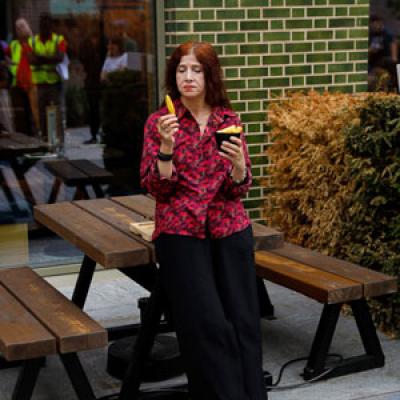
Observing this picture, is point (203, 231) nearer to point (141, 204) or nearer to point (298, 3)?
point (141, 204)

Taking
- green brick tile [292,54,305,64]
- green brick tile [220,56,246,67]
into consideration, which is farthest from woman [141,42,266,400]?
green brick tile [292,54,305,64]

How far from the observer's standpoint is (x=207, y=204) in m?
4.02

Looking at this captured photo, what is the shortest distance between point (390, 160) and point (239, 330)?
1.74 m

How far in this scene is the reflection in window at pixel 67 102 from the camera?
6.54 meters

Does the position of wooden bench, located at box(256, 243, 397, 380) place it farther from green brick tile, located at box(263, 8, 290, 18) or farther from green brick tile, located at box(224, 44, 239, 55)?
green brick tile, located at box(263, 8, 290, 18)

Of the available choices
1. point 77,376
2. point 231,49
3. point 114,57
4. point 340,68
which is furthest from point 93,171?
point 77,376

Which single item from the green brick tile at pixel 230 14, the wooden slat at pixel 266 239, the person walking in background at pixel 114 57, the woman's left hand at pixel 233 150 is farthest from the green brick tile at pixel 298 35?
the woman's left hand at pixel 233 150

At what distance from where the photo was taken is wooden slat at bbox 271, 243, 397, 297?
4.88 meters

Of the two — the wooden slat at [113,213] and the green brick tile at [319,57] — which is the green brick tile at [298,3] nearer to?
the green brick tile at [319,57]

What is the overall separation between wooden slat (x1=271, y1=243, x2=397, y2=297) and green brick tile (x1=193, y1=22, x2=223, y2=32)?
6.27 feet

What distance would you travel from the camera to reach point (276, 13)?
7.07 metres

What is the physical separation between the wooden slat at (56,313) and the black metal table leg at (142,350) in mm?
295

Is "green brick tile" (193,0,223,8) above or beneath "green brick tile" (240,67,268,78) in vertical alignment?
above

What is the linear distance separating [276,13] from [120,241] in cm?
314
